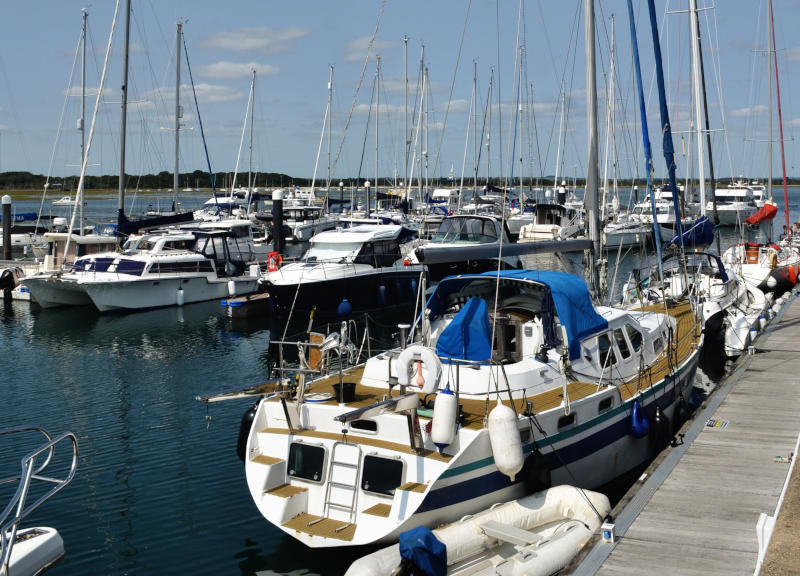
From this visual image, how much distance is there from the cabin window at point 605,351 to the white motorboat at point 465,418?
0.03 m

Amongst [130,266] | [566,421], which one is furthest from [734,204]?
[566,421]

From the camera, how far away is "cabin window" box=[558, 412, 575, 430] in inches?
452

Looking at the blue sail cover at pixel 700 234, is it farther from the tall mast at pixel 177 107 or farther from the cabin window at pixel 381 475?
the tall mast at pixel 177 107

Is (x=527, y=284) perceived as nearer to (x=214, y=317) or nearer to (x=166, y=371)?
(x=166, y=371)

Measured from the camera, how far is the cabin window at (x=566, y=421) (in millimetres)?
11484

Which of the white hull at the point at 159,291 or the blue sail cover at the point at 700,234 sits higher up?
the blue sail cover at the point at 700,234

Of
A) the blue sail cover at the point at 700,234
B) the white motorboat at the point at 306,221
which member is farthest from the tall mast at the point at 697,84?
the white motorboat at the point at 306,221

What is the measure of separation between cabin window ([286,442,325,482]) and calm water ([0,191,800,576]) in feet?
3.91

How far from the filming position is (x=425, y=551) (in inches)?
357

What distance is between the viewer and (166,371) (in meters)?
23.2

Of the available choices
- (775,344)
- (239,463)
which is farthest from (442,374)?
(775,344)

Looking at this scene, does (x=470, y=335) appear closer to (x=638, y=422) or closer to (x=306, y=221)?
(x=638, y=422)

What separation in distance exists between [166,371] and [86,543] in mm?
11648

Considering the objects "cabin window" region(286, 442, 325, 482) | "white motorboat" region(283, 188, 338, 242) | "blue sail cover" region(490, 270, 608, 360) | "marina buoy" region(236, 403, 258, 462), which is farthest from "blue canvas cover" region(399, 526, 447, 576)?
"white motorboat" region(283, 188, 338, 242)
